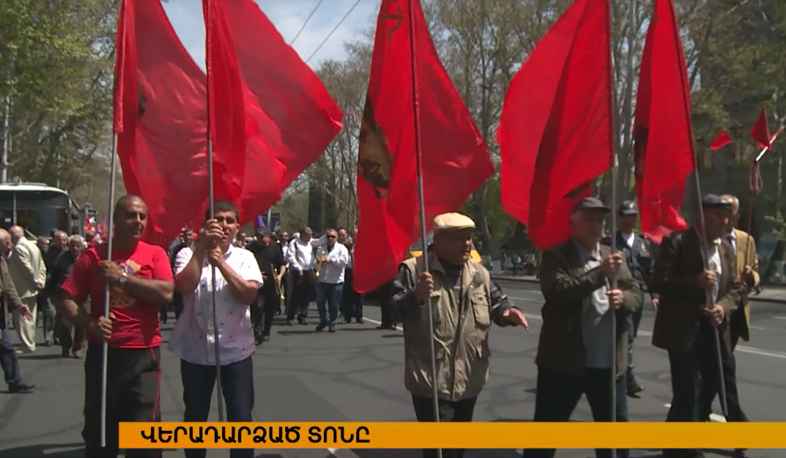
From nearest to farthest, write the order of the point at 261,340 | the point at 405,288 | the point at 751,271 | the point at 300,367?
the point at 405,288 < the point at 751,271 < the point at 300,367 < the point at 261,340

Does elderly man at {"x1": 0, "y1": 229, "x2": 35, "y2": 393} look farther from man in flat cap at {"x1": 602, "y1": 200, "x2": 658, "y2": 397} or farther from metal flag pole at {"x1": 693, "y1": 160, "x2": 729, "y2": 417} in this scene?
metal flag pole at {"x1": 693, "y1": 160, "x2": 729, "y2": 417}

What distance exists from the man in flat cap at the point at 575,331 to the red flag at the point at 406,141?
2.08 feet

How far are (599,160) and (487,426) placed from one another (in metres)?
1.63

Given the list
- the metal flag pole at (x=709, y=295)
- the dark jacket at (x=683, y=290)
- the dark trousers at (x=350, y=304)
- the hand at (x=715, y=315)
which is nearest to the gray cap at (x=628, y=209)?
the dark jacket at (x=683, y=290)

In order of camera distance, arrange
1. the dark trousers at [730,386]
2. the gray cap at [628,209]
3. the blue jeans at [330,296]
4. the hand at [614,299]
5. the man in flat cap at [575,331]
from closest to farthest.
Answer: the hand at [614,299]
the man in flat cap at [575,331]
the dark trousers at [730,386]
the gray cap at [628,209]
the blue jeans at [330,296]

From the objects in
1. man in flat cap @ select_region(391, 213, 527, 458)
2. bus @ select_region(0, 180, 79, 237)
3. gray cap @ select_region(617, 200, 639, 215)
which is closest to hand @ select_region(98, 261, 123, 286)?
man in flat cap @ select_region(391, 213, 527, 458)

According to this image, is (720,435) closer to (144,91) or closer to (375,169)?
(375,169)

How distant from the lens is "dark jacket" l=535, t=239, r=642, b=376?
4.43m

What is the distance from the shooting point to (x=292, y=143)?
526 centimetres

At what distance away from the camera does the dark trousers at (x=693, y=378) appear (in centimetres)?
512

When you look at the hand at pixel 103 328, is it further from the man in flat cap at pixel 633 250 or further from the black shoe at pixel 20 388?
the black shoe at pixel 20 388

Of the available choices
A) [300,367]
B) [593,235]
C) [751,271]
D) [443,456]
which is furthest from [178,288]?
[300,367]

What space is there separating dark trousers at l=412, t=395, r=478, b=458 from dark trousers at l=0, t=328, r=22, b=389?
539 centimetres

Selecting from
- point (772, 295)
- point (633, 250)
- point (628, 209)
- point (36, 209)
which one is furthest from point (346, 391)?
point (772, 295)
